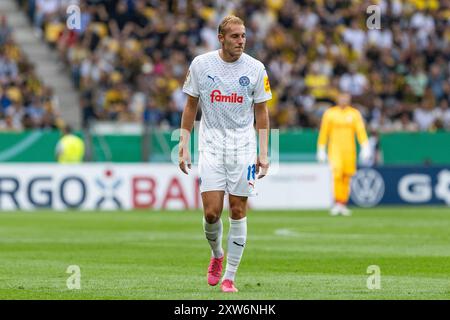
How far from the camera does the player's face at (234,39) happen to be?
37.6 ft

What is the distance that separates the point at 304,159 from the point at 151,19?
24.1 ft

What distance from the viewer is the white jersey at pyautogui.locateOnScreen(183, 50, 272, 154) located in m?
11.7

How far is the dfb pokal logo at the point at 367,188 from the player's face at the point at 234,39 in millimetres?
19534

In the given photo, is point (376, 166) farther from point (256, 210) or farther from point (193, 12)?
point (193, 12)

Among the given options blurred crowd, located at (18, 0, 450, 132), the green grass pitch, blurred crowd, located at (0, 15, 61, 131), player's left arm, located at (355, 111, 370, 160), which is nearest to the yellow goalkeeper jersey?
player's left arm, located at (355, 111, 370, 160)

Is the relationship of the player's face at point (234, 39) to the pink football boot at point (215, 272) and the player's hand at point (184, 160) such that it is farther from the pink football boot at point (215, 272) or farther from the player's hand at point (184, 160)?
the pink football boot at point (215, 272)

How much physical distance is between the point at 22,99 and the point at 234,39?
2234 centimetres

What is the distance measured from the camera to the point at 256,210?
95.6ft

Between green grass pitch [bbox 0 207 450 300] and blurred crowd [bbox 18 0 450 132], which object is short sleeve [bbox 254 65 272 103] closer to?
green grass pitch [bbox 0 207 450 300]

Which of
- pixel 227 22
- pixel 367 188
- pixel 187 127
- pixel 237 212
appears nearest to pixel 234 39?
pixel 227 22

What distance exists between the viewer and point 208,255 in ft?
54.3

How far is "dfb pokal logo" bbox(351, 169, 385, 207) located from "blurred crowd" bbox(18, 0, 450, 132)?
155 inches
